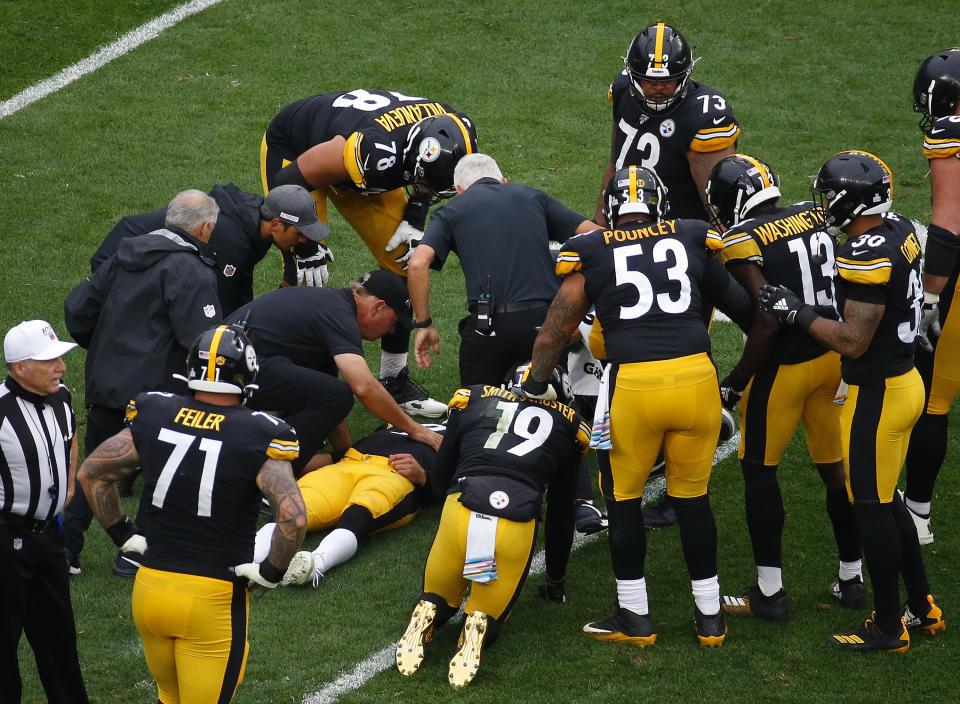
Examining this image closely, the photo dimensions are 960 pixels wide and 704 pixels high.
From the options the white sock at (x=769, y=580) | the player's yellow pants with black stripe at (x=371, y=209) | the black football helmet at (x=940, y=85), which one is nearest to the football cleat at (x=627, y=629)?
the white sock at (x=769, y=580)

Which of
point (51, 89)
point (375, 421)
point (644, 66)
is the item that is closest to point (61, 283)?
point (375, 421)

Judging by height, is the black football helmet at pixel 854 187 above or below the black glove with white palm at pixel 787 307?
above

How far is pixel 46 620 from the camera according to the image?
4.79m

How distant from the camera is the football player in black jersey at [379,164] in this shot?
22.9ft

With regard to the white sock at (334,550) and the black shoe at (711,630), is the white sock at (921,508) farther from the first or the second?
the white sock at (334,550)

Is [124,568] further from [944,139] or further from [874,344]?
[944,139]

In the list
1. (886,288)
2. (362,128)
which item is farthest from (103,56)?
(886,288)

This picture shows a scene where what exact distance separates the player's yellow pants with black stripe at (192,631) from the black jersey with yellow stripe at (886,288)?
278 centimetres

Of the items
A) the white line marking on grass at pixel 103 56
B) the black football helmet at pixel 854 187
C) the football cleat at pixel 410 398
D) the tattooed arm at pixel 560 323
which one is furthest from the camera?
the white line marking on grass at pixel 103 56

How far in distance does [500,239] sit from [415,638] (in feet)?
7.16

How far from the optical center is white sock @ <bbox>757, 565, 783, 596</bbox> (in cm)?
559

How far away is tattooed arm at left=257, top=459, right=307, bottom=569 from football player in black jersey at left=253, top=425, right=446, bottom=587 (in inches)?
66.5

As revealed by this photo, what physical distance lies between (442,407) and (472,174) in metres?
1.94

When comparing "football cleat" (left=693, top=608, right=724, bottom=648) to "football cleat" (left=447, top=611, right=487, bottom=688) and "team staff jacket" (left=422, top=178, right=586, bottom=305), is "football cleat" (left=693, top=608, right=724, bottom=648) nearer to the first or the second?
"football cleat" (left=447, top=611, right=487, bottom=688)
